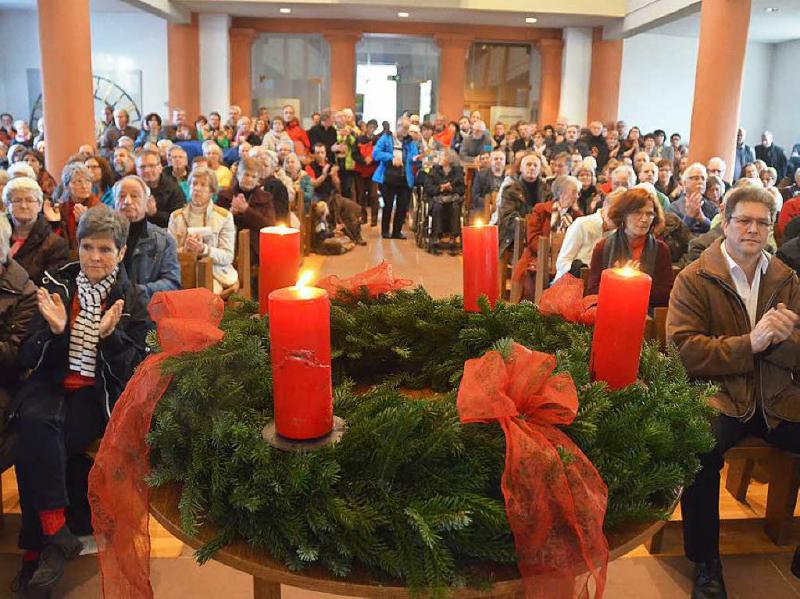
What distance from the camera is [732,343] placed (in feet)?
7.85

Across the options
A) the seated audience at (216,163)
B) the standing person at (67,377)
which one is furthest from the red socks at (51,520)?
the seated audience at (216,163)

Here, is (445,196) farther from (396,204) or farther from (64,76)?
(64,76)

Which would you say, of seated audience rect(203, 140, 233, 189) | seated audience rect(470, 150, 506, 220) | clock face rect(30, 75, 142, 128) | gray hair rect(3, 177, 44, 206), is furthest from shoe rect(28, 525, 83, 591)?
clock face rect(30, 75, 142, 128)

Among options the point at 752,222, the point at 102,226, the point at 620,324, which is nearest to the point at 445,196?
the point at 752,222

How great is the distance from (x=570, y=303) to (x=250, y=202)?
427 cm

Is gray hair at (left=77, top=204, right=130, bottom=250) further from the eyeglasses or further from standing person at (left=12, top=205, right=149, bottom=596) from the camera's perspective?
the eyeglasses

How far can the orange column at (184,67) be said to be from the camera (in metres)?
14.1

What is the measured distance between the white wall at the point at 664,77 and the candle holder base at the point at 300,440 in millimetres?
16599

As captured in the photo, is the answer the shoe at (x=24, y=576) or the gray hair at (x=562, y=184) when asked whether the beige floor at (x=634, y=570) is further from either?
the gray hair at (x=562, y=184)

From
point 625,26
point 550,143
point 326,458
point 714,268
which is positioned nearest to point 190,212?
point 714,268

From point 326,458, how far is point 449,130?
1191 cm

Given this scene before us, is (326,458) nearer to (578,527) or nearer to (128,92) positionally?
(578,527)

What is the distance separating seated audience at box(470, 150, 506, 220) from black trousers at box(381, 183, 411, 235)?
1180 millimetres

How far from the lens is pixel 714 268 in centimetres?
252
